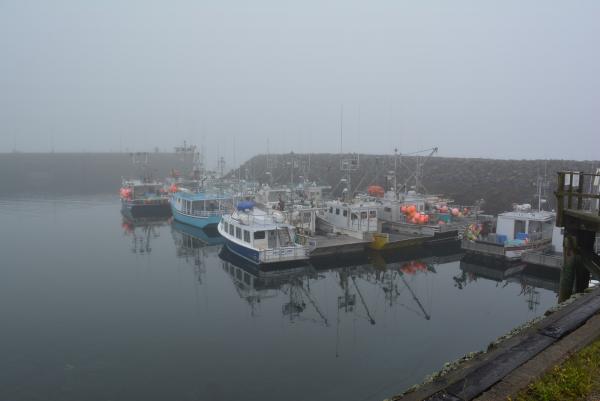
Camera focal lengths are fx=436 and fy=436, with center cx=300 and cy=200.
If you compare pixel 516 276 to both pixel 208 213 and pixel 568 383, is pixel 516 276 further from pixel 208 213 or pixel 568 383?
pixel 208 213

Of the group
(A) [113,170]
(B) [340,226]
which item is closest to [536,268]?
(B) [340,226]

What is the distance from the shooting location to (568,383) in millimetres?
5562

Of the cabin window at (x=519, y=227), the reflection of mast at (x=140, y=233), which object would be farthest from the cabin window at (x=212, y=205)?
the cabin window at (x=519, y=227)

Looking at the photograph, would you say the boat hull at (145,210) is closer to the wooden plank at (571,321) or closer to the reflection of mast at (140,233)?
the reflection of mast at (140,233)

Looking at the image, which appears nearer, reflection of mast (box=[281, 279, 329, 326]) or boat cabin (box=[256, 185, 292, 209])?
reflection of mast (box=[281, 279, 329, 326])

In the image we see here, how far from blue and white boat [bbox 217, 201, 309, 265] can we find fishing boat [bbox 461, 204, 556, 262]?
1076cm

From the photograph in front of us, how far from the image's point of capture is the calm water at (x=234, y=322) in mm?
13305

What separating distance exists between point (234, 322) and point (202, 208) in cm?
2403

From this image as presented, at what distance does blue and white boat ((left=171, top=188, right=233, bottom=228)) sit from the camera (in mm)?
38875

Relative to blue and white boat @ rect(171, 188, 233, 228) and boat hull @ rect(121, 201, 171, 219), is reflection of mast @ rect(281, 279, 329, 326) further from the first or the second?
boat hull @ rect(121, 201, 171, 219)

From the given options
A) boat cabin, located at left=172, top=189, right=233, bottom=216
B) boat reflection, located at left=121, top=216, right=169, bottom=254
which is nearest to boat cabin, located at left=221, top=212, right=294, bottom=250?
boat reflection, located at left=121, top=216, right=169, bottom=254

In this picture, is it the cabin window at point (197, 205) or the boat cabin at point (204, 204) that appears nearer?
the boat cabin at point (204, 204)

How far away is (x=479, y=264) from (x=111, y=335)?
68.5 feet

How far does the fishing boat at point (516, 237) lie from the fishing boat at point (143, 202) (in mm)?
34916
